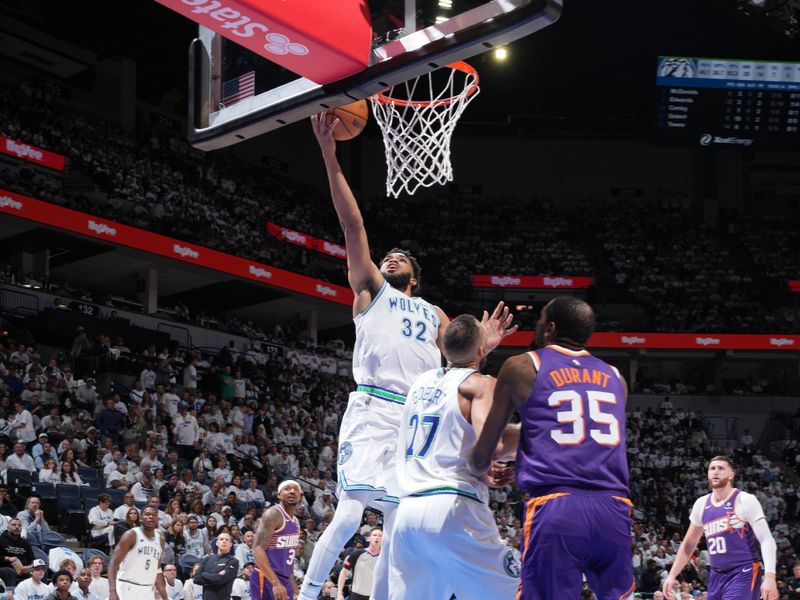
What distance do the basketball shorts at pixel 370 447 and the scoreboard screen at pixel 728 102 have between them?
69.6 feet

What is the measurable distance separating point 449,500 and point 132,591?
7.91m

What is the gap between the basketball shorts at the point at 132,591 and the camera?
11.5 metres

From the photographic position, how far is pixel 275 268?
29.0 metres

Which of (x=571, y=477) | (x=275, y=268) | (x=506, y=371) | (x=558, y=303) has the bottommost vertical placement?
(x=571, y=477)

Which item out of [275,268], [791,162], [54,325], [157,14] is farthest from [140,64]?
[791,162]

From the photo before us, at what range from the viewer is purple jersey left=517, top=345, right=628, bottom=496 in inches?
172

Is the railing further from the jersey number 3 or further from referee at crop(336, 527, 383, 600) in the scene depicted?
the jersey number 3

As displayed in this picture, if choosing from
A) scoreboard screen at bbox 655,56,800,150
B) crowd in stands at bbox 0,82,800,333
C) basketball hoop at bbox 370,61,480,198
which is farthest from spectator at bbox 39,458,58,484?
scoreboard screen at bbox 655,56,800,150

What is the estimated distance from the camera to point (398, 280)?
6641mm

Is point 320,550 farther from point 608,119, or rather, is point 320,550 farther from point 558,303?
point 608,119

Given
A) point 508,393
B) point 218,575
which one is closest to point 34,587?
point 218,575

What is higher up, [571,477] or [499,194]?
[499,194]

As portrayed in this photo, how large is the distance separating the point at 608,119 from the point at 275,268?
1494cm

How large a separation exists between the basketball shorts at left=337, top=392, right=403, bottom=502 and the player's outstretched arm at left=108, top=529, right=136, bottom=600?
16.0 feet
